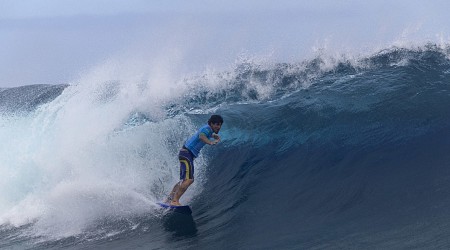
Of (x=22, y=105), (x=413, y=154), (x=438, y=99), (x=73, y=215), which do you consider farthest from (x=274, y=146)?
(x=22, y=105)

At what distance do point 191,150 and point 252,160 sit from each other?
218 centimetres

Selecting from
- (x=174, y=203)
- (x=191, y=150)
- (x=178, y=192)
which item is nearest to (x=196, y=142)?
(x=191, y=150)

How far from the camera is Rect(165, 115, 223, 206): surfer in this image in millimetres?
8898

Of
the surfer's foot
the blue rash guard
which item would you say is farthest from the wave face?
the blue rash guard

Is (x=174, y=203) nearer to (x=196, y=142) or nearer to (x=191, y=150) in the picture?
(x=191, y=150)

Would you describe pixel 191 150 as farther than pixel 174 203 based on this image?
Yes

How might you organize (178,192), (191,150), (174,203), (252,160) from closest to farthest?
1. (174,203)
2. (178,192)
3. (191,150)
4. (252,160)

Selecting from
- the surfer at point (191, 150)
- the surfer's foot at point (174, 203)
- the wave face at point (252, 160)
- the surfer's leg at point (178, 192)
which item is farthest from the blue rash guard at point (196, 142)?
the wave face at point (252, 160)

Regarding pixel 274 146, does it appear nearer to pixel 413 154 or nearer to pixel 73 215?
pixel 413 154

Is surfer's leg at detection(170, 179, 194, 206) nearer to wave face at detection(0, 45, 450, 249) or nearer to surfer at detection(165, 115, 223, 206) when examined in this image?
surfer at detection(165, 115, 223, 206)

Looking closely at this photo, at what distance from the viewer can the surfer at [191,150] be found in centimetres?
890

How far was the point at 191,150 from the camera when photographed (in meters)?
9.07

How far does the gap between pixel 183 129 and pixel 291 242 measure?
5780mm

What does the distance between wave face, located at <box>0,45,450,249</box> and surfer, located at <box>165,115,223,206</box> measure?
54 cm
